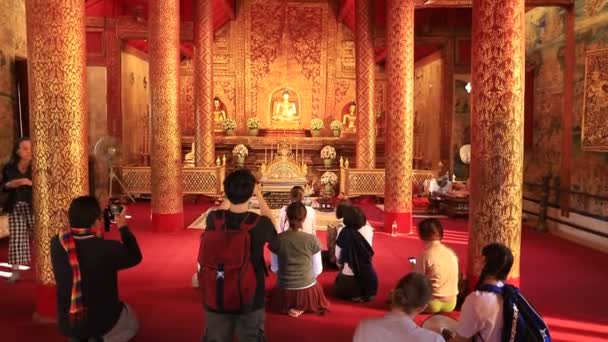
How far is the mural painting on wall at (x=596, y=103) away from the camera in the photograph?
29.6 ft

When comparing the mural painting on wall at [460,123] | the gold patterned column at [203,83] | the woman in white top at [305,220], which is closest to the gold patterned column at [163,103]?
the woman in white top at [305,220]

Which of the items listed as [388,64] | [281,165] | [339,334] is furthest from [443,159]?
[339,334]

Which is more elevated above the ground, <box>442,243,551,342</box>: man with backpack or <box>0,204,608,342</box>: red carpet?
<box>442,243,551,342</box>: man with backpack

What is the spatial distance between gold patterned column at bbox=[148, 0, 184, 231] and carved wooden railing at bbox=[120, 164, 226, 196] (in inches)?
140

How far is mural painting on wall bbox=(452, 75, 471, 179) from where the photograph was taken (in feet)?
50.6

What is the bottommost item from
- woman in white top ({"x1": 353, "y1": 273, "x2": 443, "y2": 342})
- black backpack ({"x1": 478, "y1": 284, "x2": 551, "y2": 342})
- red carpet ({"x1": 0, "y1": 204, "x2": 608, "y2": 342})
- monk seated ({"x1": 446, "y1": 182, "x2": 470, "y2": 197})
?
red carpet ({"x1": 0, "y1": 204, "x2": 608, "y2": 342})

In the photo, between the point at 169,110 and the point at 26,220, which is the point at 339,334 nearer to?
the point at 26,220

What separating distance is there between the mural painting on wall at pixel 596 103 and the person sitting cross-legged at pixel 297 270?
5.99 meters

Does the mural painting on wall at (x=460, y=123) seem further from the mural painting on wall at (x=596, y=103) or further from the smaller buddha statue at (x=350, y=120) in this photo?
the mural painting on wall at (x=596, y=103)

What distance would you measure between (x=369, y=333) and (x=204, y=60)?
1252 cm

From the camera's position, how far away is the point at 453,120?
15547 mm

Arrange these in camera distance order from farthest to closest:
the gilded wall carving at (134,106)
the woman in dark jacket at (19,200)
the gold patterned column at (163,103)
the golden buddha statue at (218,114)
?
the golden buddha statue at (218,114), the gilded wall carving at (134,106), the gold patterned column at (163,103), the woman in dark jacket at (19,200)

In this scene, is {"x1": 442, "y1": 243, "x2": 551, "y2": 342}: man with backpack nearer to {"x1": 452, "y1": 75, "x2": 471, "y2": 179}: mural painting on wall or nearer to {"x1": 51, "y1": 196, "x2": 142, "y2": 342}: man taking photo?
{"x1": 51, "y1": 196, "x2": 142, "y2": 342}: man taking photo

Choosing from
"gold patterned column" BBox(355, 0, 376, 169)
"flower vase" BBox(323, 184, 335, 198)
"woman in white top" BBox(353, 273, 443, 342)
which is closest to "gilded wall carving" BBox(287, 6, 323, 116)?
"gold patterned column" BBox(355, 0, 376, 169)
